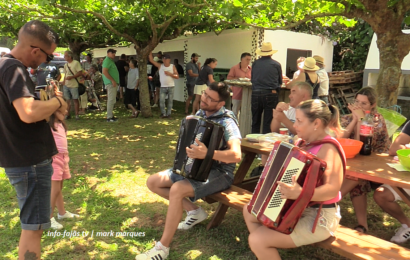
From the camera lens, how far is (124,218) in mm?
3756

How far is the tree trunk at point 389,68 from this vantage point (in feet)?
14.9

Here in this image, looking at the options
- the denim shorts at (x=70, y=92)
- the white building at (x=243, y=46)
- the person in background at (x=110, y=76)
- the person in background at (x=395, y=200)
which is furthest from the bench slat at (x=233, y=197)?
the white building at (x=243, y=46)

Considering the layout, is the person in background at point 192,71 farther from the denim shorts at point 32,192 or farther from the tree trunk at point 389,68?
the denim shorts at point 32,192

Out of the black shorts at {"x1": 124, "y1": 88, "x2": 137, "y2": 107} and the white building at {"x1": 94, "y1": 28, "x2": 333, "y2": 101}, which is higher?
the white building at {"x1": 94, "y1": 28, "x2": 333, "y2": 101}

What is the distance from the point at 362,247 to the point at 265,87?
13.1 ft

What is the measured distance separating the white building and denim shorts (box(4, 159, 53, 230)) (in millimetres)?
9192

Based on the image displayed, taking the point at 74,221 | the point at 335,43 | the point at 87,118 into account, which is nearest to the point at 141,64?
the point at 87,118

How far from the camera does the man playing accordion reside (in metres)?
2.91

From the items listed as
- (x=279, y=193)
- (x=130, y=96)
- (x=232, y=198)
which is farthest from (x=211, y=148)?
(x=130, y=96)

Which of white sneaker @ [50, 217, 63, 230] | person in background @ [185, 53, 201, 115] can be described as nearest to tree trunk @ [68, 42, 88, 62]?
person in background @ [185, 53, 201, 115]

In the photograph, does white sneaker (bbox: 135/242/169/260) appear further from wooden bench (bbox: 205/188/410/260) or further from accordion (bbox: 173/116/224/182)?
wooden bench (bbox: 205/188/410/260)

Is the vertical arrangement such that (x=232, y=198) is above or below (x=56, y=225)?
above

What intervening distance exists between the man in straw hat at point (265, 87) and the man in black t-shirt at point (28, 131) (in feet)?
13.4

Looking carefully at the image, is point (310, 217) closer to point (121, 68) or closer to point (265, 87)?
point (265, 87)
